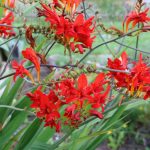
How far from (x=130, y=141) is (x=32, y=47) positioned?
245 cm

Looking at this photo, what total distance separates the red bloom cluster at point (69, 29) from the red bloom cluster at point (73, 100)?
0.08m

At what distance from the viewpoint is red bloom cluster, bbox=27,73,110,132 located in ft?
3.49

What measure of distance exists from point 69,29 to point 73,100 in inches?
6.5

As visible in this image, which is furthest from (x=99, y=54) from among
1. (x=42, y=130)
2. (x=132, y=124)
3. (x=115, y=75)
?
(x=115, y=75)

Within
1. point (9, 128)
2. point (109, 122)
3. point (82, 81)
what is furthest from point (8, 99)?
point (82, 81)

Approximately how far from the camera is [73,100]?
105 cm

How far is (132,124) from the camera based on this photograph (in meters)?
3.47

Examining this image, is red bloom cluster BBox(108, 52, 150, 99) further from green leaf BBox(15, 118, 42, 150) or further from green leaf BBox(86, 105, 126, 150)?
green leaf BBox(15, 118, 42, 150)

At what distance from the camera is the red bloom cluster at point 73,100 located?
1.06m

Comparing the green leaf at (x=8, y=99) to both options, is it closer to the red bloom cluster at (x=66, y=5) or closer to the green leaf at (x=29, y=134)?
the green leaf at (x=29, y=134)

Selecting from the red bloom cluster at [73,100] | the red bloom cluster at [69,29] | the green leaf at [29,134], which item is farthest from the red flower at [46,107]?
the green leaf at [29,134]

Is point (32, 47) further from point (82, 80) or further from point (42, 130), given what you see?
point (42, 130)

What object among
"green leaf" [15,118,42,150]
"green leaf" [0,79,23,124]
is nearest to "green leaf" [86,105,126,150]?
"green leaf" [15,118,42,150]

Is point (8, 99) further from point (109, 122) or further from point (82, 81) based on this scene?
point (82, 81)
